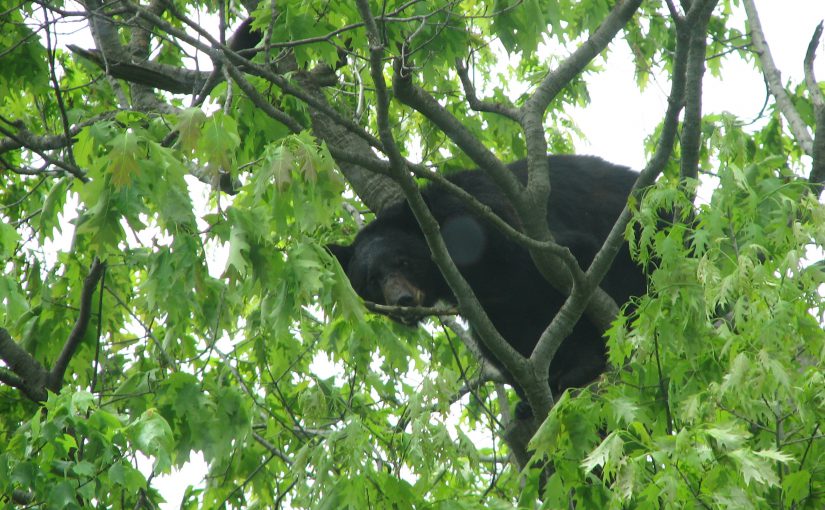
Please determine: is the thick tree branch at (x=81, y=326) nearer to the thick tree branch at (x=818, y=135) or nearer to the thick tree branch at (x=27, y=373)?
the thick tree branch at (x=27, y=373)

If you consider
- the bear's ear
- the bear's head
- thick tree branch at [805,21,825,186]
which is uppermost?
the bear's ear

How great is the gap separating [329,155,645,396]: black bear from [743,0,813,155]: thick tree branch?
1.52m

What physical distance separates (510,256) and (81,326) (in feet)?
9.89

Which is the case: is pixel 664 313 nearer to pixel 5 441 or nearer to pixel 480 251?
pixel 480 251

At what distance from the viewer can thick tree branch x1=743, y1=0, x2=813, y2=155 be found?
4926 millimetres

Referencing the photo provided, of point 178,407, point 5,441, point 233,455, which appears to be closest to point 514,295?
point 233,455

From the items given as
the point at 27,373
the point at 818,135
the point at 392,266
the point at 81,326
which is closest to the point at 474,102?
the point at 818,135

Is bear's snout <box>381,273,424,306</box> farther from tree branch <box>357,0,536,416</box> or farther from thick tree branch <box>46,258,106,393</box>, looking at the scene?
thick tree branch <box>46,258,106,393</box>

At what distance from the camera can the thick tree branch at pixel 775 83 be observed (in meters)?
4.93

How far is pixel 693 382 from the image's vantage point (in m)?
3.31

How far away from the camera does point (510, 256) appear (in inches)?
252

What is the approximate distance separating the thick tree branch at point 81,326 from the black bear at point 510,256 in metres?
2.37

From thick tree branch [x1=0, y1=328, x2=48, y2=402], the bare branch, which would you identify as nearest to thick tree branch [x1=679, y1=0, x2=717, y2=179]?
the bare branch

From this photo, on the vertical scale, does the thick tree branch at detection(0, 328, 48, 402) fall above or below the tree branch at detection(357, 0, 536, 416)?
above
